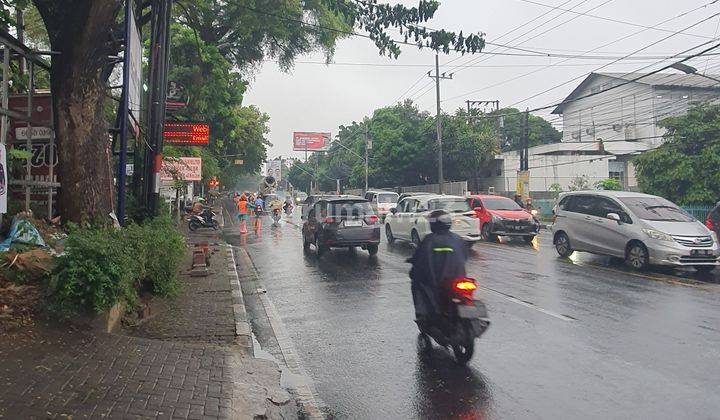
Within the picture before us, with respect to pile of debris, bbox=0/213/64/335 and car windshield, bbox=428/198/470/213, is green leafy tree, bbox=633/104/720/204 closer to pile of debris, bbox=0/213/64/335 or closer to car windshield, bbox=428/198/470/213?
car windshield, bbox=428/198/470/213

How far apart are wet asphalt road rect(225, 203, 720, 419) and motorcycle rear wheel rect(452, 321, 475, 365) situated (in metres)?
0.12

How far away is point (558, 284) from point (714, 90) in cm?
4818

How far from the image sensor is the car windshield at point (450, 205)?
17.5 m

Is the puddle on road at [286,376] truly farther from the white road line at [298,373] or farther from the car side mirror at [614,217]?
the car side mirror at [614,217]

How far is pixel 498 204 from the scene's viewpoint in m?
20.7

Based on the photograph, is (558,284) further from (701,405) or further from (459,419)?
(459,419)

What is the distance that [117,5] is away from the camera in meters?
8.34

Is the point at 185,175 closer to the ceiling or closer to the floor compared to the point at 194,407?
closer to the ceiling

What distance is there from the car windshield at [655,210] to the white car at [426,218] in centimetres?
496

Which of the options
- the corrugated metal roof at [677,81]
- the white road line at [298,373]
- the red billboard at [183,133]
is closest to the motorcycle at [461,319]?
the white road line at [298,373]

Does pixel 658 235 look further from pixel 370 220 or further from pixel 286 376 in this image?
pixel 286 376

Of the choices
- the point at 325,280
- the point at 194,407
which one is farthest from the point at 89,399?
the point at 325,280

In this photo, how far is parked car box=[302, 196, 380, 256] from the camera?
1501cm

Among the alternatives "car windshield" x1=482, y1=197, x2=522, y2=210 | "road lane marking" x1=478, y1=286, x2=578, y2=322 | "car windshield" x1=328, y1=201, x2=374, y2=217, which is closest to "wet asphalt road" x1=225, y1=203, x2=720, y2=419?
"road lane marking" x1=478, y1=286, x2=578, y2=322
